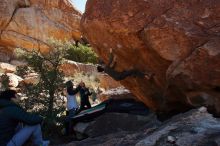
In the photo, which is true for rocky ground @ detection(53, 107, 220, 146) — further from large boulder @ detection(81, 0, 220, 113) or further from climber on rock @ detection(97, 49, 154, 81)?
climber on rock @ detection(97, 49, 154, 81)

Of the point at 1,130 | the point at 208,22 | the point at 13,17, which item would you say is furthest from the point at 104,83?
the point at 208,22

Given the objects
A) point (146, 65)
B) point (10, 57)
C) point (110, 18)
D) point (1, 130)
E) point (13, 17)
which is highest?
point (13, 17)

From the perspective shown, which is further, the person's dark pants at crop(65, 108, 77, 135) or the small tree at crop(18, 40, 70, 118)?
the small tree at crop(18, 40, 70, 118)

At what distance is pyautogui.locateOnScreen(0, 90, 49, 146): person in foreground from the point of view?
751 centimetres

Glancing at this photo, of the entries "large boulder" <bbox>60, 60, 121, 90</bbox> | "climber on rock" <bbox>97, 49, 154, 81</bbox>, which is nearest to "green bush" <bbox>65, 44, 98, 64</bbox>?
"large boulder" <bbox>60, 60, 121, 90</bbox>

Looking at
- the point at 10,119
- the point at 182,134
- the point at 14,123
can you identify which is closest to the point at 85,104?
the point at 14,123

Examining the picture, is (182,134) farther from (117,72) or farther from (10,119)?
(10,119)

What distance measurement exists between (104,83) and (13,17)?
550 inches

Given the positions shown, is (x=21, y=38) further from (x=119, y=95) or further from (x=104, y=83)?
(x=119, y=95)

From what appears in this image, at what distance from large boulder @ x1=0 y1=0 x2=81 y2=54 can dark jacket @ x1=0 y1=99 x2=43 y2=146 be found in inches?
1072

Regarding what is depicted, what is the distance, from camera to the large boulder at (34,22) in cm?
3531

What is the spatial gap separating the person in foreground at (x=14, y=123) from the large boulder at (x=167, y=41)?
68.0 inches

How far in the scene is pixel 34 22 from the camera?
3575cm

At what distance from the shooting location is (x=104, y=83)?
24.6 m
